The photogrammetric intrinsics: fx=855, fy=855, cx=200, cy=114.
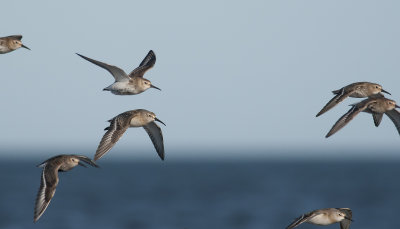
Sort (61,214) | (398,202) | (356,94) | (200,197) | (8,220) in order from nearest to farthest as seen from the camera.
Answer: (356,94) < (8,220) < (61,214) < (398,202) < (200,197)

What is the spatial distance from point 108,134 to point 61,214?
156 ft

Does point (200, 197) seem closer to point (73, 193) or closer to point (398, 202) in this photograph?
point (73, 193)

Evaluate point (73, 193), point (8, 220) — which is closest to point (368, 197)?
point (73, 193)

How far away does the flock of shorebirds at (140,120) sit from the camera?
19375mm

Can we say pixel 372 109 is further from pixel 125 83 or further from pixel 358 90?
pixel 125 83

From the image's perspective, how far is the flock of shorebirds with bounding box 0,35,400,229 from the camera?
19.4 metres

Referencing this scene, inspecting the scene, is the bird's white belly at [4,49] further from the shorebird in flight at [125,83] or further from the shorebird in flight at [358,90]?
the shorebird in flight at [358,90]

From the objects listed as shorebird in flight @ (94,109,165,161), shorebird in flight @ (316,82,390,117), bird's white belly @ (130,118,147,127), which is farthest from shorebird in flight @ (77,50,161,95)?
shorebird in flight @ (316,82,390,117)

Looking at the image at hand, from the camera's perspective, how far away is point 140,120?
72.0 feet

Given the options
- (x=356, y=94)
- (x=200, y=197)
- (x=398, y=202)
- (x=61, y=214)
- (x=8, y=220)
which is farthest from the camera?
(x=200, y=197)

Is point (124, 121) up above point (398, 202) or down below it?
below

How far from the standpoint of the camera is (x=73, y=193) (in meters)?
95.6

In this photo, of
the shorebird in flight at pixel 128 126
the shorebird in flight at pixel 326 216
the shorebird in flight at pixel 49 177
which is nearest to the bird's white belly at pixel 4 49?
the shorebird in flight at pixel 128 126

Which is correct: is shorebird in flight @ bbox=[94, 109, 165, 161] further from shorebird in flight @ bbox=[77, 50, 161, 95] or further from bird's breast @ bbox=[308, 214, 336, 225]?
bird's breast @ bbox=[308, 214, 336, 225]
